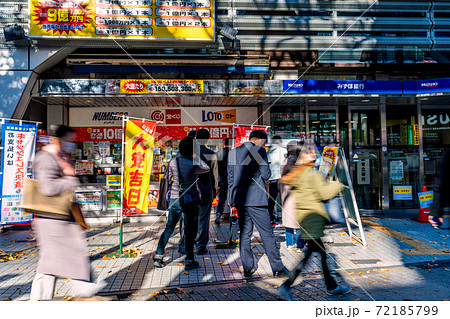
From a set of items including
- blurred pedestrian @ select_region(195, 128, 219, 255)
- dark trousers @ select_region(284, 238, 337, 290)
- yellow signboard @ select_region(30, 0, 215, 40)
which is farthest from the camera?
yellow signboard @ select_region(30, 0, 215, 40)

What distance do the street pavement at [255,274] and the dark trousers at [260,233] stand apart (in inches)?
10.3

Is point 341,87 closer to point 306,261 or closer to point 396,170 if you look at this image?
point 396,170

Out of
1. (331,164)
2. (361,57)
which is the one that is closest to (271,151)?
(331,164)

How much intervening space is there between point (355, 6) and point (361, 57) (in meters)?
1.41

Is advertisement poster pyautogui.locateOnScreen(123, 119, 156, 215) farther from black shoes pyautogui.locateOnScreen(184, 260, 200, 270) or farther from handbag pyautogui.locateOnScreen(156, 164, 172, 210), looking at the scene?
black shoes pyautogui.locateOnScreen(184, 260, 200, 270)

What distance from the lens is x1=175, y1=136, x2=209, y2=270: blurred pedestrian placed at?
538cm

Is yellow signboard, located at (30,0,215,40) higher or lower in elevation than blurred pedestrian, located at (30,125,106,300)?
higher

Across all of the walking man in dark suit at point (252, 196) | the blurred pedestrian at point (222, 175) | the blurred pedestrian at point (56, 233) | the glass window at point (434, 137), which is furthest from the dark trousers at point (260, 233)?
the glass window at point (434, 137)

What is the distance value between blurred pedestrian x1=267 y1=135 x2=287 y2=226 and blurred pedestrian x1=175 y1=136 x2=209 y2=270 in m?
3.61

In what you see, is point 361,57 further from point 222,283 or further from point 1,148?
point 1,148

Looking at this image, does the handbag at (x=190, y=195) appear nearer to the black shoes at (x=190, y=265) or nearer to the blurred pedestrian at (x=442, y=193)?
the black shoes at (x=190, y=265)

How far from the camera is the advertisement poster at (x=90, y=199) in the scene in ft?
30.6

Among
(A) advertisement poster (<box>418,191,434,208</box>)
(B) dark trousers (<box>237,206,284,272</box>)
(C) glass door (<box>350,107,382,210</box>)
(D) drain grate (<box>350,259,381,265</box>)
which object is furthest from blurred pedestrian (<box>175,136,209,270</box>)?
(C) glass door (<box>350,107,382,210</box>)

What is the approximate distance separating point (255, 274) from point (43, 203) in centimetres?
322
